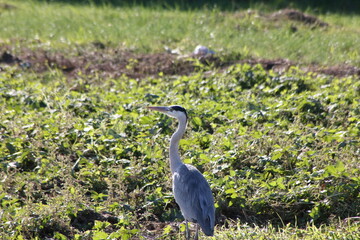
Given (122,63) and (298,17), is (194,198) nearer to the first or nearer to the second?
(122,63)

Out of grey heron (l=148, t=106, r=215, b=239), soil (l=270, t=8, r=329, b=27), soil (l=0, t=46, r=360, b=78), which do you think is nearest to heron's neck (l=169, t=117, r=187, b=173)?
grey heron (l=148, t=106, r=215, b=239)

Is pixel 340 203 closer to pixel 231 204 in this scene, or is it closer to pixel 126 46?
pixel 231 204

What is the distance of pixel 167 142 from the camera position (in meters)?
6.67

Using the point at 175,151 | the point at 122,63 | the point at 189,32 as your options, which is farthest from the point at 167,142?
the point at 189,32

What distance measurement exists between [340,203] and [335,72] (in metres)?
4.74

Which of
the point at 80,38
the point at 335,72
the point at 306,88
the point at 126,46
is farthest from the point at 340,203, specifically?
the point at 80,38

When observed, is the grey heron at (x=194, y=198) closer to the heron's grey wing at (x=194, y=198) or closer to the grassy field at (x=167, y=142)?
the heron's grey wing at (x=194, y=198)

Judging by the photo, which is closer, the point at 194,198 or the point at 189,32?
the point at 194,198

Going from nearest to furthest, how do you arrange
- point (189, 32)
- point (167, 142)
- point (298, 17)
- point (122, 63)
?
point (167, 142)
point (122, 63)
point (189, 32)
point (298, 17)

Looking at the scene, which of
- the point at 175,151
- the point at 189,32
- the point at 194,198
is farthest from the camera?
the point at 189,32

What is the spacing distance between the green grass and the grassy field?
91mm

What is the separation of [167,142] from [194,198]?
184cm

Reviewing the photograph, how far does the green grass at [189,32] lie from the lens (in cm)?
1121

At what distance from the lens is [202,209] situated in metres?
4.82
